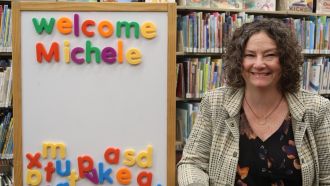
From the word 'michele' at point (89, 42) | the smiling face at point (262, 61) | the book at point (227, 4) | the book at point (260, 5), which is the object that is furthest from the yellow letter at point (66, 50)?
the book at point (260, 5)

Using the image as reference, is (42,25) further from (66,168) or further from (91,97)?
(66,168)

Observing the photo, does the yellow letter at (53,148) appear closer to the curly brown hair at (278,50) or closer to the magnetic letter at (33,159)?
the magnetic letter at (33,159)

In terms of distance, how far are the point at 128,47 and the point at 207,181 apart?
558 millimetres

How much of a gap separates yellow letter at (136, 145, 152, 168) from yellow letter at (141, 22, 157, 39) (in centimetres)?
40

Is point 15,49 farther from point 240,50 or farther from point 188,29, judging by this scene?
point 188,29

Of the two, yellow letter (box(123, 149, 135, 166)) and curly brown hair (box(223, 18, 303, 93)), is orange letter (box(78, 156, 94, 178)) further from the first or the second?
curly brown hair (box(223, 18, 303, 93))

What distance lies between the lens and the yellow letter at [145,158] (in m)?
1.33

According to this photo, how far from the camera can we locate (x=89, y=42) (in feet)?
4.26

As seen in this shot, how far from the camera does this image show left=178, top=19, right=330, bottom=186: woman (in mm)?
1240

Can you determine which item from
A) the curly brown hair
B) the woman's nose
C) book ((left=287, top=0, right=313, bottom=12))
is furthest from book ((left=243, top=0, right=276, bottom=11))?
the woman's nose

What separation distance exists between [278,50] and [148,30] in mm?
456

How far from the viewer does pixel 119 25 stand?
4.26 ft

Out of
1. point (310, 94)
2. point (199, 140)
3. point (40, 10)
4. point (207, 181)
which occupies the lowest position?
point (207, 181)

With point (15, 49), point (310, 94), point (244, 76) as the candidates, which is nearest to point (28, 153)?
point (15, 49)
